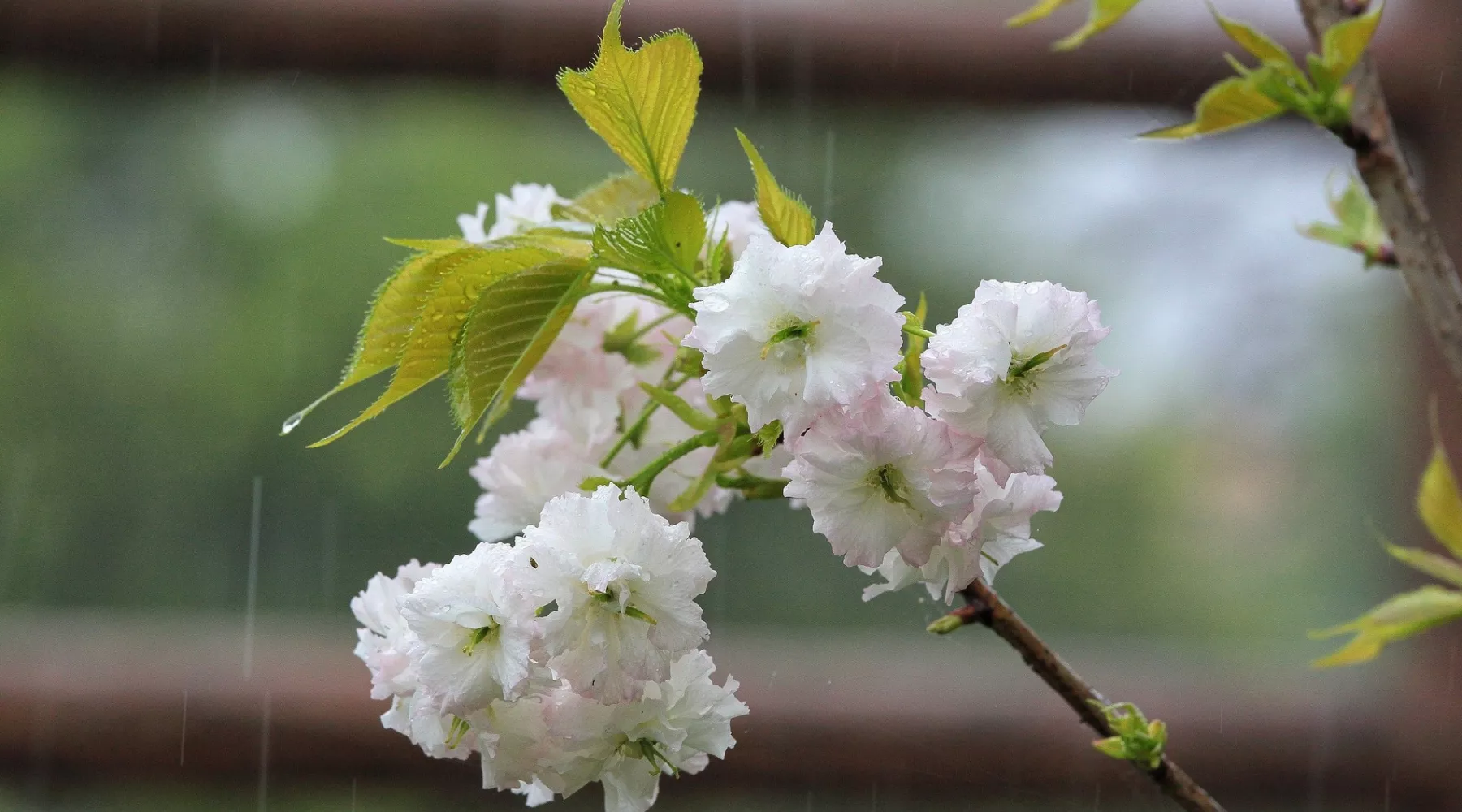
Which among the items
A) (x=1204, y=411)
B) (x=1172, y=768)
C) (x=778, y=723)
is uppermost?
(x=1172, y=768)

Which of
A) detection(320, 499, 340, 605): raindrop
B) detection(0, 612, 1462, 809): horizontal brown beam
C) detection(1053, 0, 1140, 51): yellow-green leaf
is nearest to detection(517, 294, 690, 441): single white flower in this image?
detection(1053, 0, 1140, 51): yellow-green leaf

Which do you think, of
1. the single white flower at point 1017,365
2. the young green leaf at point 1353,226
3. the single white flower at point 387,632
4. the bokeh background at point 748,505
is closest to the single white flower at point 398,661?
the single white flower at point 387,632

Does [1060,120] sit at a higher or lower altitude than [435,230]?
higher

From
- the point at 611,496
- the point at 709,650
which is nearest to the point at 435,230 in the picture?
the point at 709,650

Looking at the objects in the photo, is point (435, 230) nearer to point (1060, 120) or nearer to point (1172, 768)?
point (1060, 120)

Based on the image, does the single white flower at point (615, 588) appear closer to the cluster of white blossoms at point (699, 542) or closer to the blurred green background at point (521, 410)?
the cluster of white blossoms at point (699, 542)

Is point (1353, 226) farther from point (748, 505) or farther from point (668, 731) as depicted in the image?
point (748, 505)
